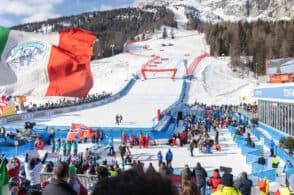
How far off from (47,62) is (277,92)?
21.6m

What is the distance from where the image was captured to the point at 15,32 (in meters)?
8.66

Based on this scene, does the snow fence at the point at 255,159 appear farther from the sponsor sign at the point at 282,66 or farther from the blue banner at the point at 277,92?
the sponsor sign at the point at 282,66

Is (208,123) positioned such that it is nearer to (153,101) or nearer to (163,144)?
(163,144)

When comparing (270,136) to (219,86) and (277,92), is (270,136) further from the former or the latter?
(219,86)

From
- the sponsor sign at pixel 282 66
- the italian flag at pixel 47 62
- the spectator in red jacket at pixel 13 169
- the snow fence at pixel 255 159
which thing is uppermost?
the sponsor sign at pixel 282 66

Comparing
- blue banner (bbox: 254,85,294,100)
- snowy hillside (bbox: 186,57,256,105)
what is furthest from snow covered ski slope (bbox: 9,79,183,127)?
blue banner (bbox: 254,85,294,100)

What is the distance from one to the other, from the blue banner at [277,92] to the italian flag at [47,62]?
56.6ft

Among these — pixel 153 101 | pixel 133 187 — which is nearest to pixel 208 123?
pixel 153 101

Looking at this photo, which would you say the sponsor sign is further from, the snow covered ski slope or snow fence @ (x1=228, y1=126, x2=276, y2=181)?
the snow covered ski slope

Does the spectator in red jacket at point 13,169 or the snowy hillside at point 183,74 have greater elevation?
the snowy hillside at point 183,74

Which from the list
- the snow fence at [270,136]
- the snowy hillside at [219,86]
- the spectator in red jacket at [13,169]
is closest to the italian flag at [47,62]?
the spectator in red jacket at [13,169]

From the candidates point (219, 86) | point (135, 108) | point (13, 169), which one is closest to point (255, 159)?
point (13, 169)

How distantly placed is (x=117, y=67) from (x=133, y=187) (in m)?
91.0

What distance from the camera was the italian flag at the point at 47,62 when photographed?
8.50 m
